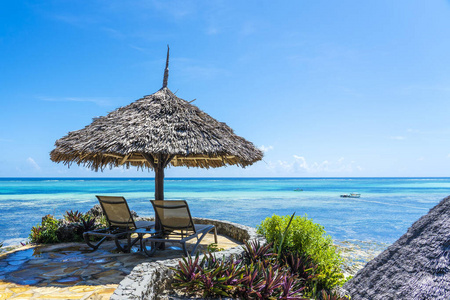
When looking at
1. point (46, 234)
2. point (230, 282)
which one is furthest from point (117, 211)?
point (230, 282)

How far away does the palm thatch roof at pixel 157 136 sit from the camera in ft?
15.0

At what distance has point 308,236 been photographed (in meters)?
4.64

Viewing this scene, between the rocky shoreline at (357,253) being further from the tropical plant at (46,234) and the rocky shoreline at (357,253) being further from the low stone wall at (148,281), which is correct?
the tropical plant at (46,234)

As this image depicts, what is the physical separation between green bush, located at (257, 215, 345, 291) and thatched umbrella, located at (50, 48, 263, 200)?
1.29 meters

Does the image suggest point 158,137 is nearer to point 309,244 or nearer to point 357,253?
point 309,244

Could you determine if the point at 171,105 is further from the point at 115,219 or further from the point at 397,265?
the point at 397,265

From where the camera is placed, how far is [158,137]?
4711 mm

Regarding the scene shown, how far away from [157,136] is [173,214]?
125cm

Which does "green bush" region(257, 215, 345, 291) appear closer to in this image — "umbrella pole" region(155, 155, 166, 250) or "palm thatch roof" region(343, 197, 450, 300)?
"palm thatch roof" region(343, 197, 450, 300)

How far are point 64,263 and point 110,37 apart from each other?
8590 mm

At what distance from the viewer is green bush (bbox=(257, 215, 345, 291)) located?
14.5ft

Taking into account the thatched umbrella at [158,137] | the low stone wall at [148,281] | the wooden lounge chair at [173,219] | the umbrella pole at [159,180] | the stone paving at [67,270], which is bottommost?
the stone paving at [67,270]

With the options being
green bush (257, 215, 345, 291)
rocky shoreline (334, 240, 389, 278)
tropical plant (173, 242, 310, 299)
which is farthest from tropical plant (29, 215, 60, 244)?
rocky shoreline (334, 240, 389, 278)

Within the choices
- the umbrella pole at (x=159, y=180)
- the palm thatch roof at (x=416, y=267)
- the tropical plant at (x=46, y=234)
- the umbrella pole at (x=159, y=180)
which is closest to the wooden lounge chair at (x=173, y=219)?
the umbrella pole at (x=159, y=180)
